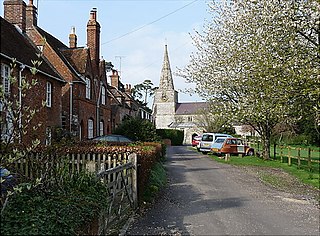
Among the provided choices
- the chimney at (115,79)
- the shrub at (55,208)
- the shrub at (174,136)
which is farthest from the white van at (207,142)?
the shrub at (55,208)

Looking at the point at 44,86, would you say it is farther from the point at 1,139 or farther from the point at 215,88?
the point at 1,139

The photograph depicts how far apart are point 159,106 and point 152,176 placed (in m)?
85.6

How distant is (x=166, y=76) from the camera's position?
300ft

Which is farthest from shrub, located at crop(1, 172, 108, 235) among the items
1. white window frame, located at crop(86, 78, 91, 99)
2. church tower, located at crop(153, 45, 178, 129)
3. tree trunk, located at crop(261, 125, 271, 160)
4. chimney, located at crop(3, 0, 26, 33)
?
church tower, located at crop(153, 45, 178, 129)

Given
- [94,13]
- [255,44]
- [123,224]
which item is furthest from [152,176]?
[94,13]

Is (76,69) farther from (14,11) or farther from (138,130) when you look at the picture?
(14,11)

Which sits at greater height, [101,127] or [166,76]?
[166,76]

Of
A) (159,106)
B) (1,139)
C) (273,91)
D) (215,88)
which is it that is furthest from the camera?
(159,106)

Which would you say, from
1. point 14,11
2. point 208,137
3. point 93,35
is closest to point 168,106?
point 208,137

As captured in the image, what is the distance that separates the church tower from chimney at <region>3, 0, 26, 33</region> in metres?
70.0

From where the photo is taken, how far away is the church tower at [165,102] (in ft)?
311

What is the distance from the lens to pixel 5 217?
4684mm

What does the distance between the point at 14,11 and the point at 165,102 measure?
7676 centimetres

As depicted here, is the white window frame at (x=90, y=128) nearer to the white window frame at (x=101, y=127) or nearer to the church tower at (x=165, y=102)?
the white window frame at (x=101, y=127)
